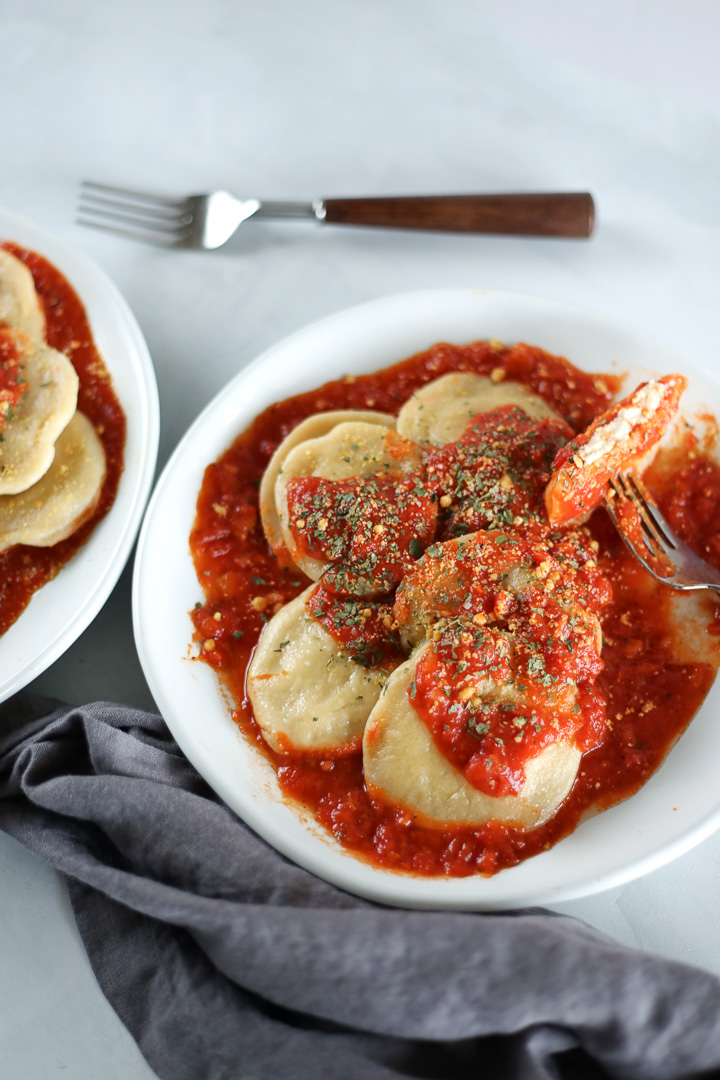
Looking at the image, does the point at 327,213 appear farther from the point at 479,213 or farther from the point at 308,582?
the point at 308,582

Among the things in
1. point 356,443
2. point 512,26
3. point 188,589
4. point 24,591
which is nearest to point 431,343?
point 356,443

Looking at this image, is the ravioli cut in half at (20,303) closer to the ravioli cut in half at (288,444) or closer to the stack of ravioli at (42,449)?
the stack of ravioli at (42,449)

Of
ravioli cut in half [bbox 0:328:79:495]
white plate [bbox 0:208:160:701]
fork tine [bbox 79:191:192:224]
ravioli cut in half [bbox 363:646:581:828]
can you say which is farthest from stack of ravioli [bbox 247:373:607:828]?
fork tine [bbox 79:191:192:224]

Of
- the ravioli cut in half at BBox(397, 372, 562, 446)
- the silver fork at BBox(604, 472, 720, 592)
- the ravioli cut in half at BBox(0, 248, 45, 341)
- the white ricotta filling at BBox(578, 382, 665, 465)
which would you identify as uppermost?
the white ricotta filling at BBox(578, 382, 665, 465)

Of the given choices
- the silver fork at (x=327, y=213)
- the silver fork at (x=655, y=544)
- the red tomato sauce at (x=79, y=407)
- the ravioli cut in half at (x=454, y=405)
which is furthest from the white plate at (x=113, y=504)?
the silver fork at (x=655, y=544)

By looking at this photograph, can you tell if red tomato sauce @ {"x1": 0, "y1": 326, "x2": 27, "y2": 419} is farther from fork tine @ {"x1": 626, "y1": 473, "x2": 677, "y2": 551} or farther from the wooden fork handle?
fork tine @ {"x1": 626, "y1": 473, "x2": 677, "y2": 551}

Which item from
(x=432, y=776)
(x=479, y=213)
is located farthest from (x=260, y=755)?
(x=479, y=213)
